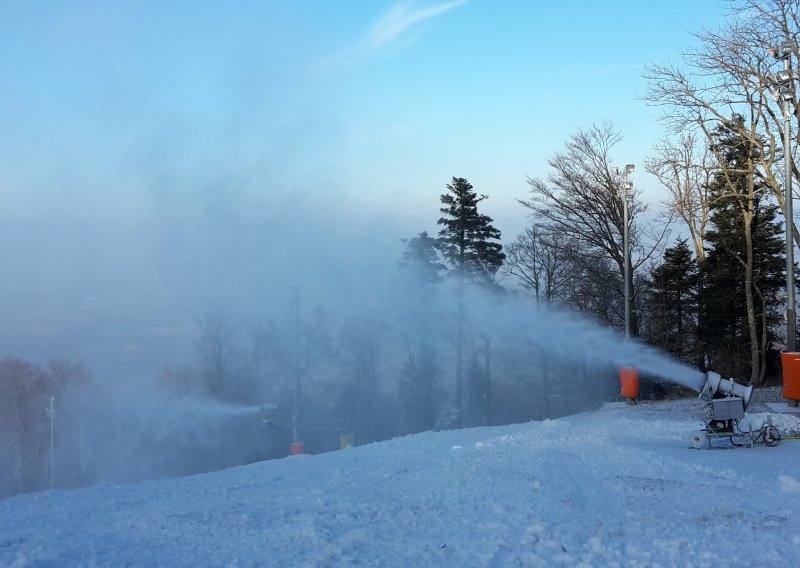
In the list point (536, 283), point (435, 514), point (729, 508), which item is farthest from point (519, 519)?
point (536, 283)

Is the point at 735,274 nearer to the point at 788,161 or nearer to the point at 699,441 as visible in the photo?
the point at 788,161

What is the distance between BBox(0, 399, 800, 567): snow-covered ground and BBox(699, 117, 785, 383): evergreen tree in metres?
21.1

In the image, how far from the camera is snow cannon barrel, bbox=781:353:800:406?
15469 mm

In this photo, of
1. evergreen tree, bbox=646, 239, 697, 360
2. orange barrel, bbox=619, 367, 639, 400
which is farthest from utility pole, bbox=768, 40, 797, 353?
evergreen tree, bbox=646, 239, 697, 360

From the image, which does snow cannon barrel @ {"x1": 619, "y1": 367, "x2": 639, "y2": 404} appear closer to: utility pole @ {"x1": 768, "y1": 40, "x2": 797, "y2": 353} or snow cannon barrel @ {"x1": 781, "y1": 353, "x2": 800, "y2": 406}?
utility pole @ {"x1": 768, "y1": 40, "x2": 797, "y2": 353}

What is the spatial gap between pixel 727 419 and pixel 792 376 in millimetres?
5147

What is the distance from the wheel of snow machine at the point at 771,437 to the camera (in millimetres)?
11477

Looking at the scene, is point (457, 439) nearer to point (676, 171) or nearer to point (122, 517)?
point (122, 517)

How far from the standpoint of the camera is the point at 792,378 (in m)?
15.6

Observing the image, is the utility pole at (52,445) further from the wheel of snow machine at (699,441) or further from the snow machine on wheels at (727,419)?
the snow machine on wheels at (727,419)

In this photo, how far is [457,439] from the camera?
13.8m

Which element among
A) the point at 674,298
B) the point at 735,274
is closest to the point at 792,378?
the point at 735,274

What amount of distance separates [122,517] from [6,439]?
87.6 feet

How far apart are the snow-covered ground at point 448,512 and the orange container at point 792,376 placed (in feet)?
14.3
